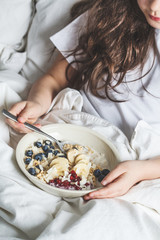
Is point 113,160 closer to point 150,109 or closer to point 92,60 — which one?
point 150,109

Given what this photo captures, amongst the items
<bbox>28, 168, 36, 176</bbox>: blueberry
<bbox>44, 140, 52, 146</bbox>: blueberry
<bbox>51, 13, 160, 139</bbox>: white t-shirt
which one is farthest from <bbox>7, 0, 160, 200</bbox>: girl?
<bbox>28, 168, 36, 176</bbox>: blueberry

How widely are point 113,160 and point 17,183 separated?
27 cm

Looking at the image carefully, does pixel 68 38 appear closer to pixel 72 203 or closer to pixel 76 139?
pixel 76 139

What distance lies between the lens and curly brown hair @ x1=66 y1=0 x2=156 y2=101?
1.09 metres

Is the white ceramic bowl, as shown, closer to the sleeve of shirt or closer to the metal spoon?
the metal spoon

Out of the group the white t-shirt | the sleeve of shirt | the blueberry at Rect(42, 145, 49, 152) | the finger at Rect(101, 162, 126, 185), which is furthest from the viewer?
the sleeve of shirt

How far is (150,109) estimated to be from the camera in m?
1.07

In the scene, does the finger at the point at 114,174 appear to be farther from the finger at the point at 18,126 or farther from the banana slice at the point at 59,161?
the finger at the point at 18,126

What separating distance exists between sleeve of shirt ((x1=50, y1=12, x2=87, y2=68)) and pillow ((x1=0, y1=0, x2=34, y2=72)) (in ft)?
A: 0.75

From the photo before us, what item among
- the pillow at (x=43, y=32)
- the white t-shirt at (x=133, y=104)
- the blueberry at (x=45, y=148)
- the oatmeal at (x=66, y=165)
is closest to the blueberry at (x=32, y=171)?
the oatmeal at (x=66, y=165)

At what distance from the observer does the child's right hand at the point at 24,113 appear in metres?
0.93

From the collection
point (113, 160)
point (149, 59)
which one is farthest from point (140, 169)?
point (149, 59)

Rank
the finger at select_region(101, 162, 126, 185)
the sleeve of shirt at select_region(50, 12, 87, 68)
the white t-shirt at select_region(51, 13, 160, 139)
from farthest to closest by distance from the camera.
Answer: the sleeve of shirt at select_region(50, 12, 87, 68) → the white t-shirt at select_region(51, 13, 160, 139) → the finger at select_region(101, 162, 126, 185)

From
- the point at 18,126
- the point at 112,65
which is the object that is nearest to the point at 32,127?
the point at 18,126
